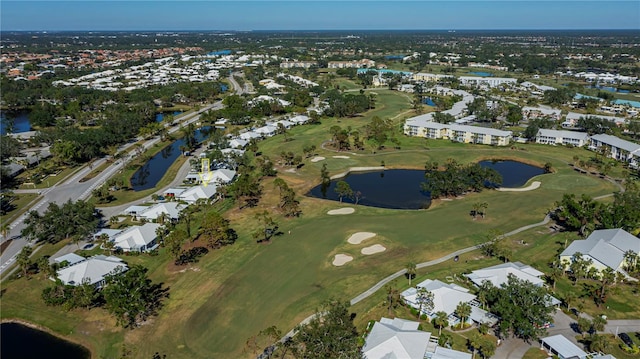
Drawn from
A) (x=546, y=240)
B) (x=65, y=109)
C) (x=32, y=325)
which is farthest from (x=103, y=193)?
(x=65, y=109)

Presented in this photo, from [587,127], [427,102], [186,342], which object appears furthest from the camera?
[427,102]

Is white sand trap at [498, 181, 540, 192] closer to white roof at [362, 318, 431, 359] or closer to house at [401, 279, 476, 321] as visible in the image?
house at [401, 279, 476, 321]

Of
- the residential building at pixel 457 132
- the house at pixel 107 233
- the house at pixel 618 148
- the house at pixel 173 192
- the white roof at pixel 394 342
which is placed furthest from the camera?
the residential building at pixel 457 132

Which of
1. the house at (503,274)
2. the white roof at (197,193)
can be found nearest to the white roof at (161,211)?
the white roof at (197,193)

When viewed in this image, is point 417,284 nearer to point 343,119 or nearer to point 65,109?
point 343,119

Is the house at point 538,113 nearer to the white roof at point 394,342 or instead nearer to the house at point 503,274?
the house at point 503,274

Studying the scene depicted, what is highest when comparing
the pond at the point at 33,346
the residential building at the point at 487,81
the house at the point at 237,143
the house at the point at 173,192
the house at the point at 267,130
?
the residential building at the point at 487,81
